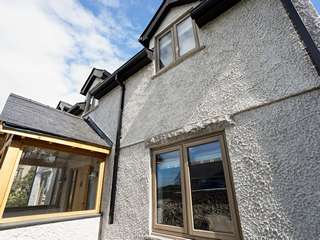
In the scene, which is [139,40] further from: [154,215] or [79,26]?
[154,215]

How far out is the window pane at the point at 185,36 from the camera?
4.79 meters

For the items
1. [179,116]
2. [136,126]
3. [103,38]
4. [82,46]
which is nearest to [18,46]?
[82,46]

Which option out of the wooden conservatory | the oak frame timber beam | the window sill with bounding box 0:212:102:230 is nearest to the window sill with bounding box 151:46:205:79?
the oak frame timber beam

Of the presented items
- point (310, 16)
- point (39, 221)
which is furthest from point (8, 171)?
point (310, 16)

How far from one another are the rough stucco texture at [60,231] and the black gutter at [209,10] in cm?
685

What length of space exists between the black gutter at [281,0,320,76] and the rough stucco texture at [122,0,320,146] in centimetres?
6

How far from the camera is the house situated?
228cm

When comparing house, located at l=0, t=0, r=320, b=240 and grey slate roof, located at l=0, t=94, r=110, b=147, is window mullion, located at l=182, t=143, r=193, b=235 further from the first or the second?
grey slate roof, located at l=0, t=94, r=110, b=147

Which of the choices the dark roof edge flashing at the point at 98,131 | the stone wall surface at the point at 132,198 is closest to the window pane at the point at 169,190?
the stone wall surface at the point at 132,198

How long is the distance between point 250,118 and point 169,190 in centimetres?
243

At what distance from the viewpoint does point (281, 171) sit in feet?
7.42

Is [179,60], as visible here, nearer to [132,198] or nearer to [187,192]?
[187,192]

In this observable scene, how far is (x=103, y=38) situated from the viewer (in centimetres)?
709

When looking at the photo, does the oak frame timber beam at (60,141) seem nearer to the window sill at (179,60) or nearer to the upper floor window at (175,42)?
the window sill at (179,60)
